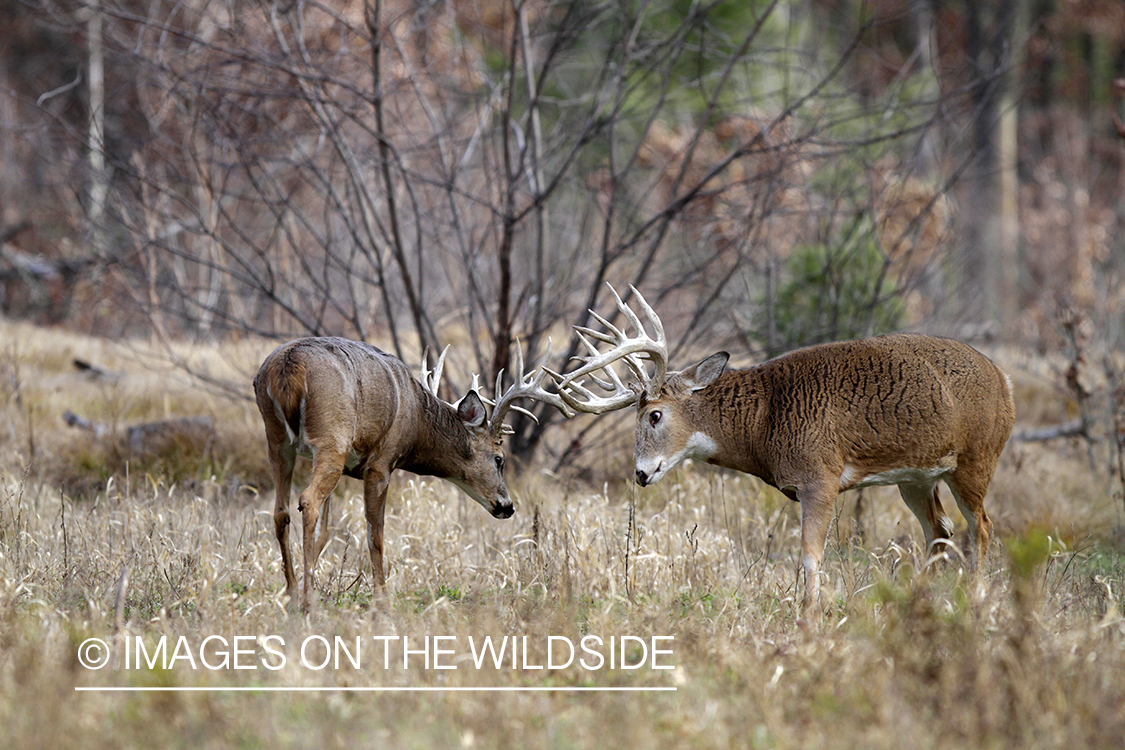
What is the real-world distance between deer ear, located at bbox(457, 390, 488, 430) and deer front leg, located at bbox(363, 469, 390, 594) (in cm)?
71

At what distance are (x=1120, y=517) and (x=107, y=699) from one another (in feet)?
23.6

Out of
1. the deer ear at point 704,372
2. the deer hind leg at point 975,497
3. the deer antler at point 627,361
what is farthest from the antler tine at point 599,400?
the deer hind leg at point 975,497

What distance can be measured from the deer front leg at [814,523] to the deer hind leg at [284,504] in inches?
102

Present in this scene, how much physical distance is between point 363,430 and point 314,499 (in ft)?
1.91

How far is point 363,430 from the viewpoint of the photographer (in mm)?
5816

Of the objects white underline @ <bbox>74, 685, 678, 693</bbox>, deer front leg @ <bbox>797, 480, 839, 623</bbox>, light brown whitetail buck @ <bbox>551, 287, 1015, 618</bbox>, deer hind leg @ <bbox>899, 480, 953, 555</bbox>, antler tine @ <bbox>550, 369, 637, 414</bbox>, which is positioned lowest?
white underline @ <bbox>74, 685, 678, 693</bbox>

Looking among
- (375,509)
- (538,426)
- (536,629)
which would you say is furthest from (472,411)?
(538,426)

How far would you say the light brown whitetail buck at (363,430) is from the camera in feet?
17.8

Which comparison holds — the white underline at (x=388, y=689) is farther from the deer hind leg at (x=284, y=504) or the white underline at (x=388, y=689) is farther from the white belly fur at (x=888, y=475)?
the white belly fur at (x=888, y=475)

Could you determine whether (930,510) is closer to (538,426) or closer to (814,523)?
(814,523)

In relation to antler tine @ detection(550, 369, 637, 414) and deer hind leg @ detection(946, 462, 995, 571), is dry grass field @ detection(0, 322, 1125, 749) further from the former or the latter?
antler tine @ detection(550, 369, 637, 414)

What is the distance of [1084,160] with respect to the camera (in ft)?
79.1

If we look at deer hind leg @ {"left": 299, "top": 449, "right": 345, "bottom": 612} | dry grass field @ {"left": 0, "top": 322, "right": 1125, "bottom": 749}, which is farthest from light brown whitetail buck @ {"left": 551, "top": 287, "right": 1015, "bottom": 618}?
deer hind leg @ {"left": 299, "top": 449, "right": 345, "bottom": 612}

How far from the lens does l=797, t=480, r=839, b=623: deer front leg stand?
5489mm
